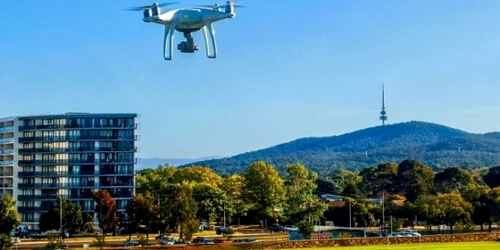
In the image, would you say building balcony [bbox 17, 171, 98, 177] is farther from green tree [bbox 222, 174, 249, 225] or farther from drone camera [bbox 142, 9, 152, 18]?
drone camera [bbox 142, 9, 152, 18]

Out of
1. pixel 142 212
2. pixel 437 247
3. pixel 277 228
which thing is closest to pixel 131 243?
pixel 142 212

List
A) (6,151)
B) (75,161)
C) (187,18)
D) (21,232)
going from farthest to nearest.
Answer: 1. (6,151)
2. (75,161)
3. (21,232)
4. (187,18)

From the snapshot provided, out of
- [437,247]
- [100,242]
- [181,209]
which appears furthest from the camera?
[181,209]

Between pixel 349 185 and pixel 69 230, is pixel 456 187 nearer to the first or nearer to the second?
pixel 349 185

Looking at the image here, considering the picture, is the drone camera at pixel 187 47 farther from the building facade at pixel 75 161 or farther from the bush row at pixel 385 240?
the building facade at pixel 75 161

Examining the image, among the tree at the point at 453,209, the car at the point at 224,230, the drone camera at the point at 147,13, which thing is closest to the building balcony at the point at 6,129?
the car at the point at 224,230

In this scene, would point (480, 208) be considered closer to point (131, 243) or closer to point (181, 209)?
point (181, 209)
